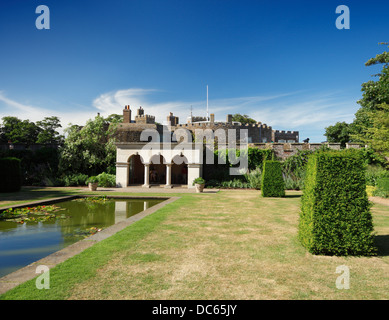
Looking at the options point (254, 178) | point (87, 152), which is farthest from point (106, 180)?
point (254, 178)

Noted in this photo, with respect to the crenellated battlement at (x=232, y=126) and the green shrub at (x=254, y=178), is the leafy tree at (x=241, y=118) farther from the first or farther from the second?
the green shrub at (x=254, y=178)

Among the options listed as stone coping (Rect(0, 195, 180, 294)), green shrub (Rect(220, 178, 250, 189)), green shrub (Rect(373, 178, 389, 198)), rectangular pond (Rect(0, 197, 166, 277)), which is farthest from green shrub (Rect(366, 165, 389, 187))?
stone coping (Rect(0, 195, 180, 294))

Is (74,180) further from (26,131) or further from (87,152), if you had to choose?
(26,131)

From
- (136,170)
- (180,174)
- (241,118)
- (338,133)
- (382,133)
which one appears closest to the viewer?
(382,133)

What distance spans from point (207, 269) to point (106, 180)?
53.8ft

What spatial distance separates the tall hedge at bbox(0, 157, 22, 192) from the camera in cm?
1507

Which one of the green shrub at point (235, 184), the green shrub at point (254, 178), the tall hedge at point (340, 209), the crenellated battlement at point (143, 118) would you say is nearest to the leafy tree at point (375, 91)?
the green shrub at point (254, 178)

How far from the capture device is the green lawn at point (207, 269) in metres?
3.01

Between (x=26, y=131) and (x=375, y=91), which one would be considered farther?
(x=26, y=131)

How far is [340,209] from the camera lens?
4.52 meters

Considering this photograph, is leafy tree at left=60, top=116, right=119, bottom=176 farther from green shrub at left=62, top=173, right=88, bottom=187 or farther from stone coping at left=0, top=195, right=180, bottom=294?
stone coping at left=0, top=195, right=180, bottom=294

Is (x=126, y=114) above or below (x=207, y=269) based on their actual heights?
above
